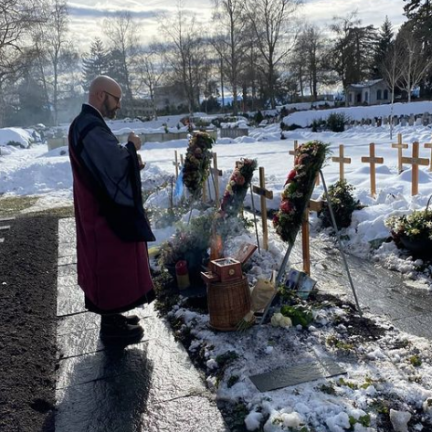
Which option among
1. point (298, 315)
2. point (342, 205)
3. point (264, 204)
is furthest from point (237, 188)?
point (298, 315)

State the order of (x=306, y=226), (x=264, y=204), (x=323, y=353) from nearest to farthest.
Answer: (x=323, y=353)
(x=306, y=226)
(x=264, y=204)

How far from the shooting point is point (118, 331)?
13.0 ft

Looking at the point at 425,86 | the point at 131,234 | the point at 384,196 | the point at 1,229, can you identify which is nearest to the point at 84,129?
the point at 131,234

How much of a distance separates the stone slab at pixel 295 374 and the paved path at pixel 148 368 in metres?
0.35

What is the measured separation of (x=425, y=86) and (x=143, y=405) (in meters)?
48.2

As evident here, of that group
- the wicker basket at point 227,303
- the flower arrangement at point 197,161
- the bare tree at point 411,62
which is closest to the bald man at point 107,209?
the wicker basket at point 227,303

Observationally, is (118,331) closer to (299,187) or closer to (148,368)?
(148,368)

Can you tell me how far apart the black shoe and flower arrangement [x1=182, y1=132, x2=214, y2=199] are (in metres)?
3.04

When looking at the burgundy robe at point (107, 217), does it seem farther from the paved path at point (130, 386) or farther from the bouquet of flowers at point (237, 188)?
the bouquet of flowers at point (237, 188)

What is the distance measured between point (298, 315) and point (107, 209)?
5.61 ft

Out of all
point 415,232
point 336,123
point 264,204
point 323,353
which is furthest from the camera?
point 336,123

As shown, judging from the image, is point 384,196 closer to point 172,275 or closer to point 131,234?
point 172,275

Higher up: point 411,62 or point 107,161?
point 411,62

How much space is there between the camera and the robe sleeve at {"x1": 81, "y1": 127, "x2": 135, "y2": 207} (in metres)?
3.46
